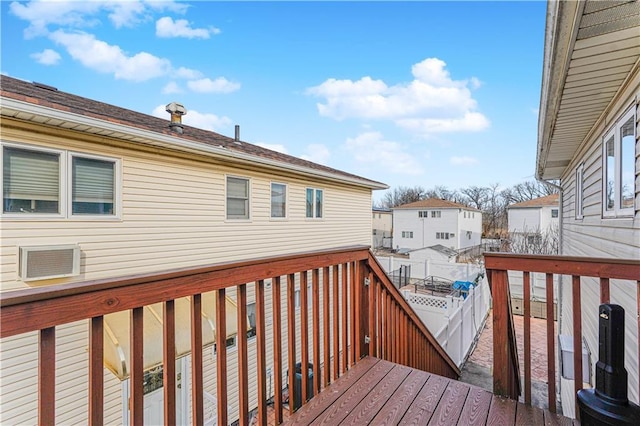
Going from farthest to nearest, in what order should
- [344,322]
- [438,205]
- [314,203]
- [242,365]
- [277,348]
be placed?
[438,205] < [314,203] < [344,322] < [277,348] < [242,365]

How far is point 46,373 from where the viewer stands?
3.06 ft

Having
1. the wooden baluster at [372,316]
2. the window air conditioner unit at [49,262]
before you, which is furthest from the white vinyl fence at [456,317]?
the window air conditioner unit at [49,262]

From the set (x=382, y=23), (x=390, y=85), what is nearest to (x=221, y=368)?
(x=382, y=23)

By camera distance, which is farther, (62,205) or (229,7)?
(229,7)

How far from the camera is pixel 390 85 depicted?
12922 mm

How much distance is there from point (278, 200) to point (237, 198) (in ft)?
3.96

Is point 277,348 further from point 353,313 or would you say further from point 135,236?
point 135,236

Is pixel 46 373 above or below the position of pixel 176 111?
below

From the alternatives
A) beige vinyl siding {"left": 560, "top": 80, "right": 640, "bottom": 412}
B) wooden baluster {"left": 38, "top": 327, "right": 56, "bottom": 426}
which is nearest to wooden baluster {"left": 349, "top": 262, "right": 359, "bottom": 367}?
wooden baluster {"left": 38, "top": 327, "right": 56, "bottom": 426}

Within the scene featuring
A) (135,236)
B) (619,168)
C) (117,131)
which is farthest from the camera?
(135,236)

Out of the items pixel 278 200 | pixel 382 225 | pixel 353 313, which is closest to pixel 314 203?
pixel 278 200

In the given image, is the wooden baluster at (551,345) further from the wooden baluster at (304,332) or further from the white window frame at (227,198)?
the white window frame at (227,198)

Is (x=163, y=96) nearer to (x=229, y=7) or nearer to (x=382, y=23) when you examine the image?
(x=229, y=7)

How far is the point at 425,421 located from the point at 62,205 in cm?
516
